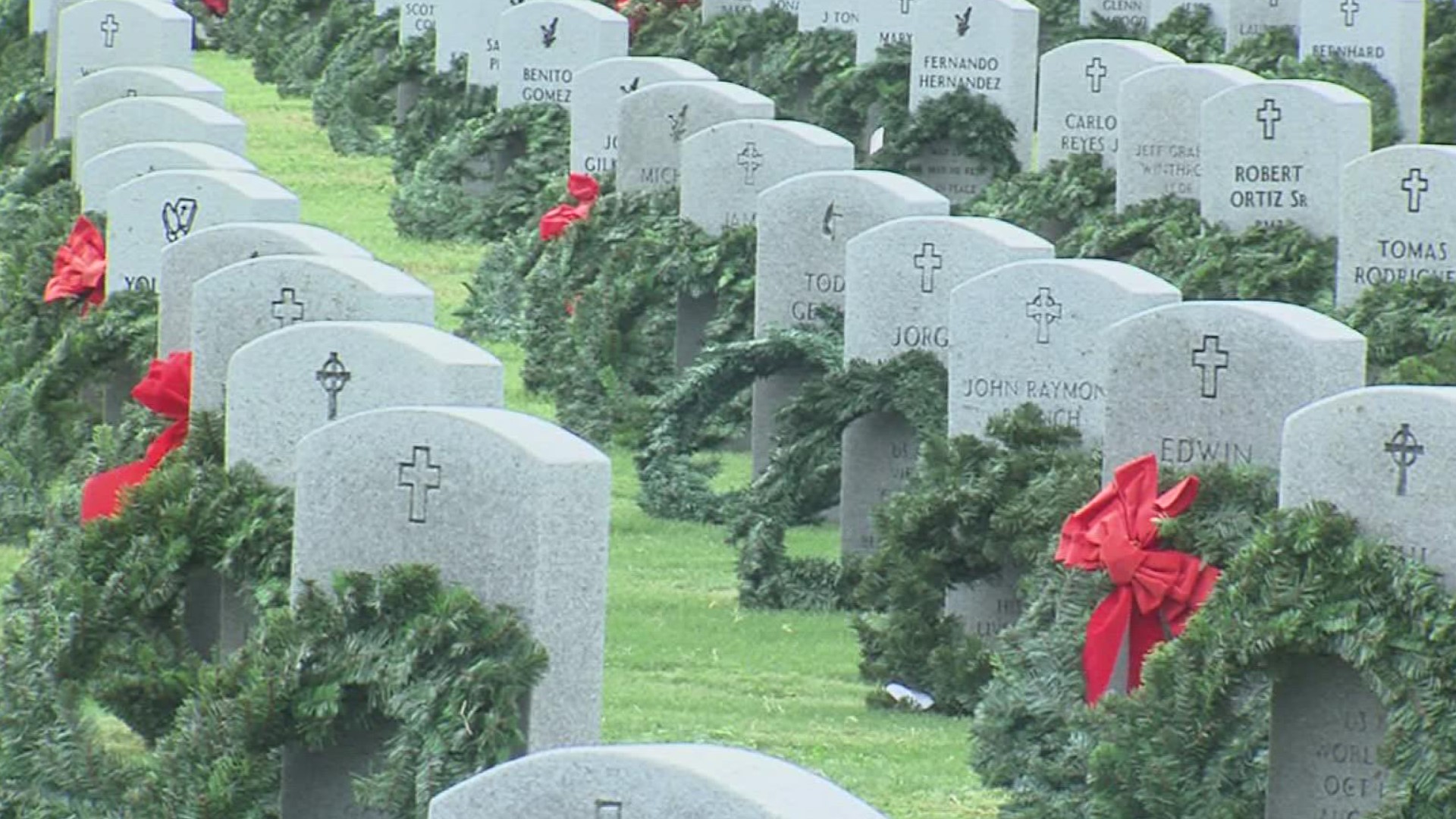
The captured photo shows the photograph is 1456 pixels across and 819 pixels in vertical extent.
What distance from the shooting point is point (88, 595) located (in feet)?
27.0

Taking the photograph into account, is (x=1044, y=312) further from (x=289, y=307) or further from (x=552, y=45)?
(x=552, y=45)

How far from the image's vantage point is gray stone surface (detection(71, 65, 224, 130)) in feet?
45.7

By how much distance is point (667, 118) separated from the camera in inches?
570

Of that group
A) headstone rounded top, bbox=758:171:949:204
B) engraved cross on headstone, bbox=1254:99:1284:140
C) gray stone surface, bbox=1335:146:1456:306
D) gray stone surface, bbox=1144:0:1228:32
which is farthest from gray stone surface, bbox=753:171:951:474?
gray stone surface, bbox=1144:0:1228:32

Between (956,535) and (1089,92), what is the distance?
227 inches

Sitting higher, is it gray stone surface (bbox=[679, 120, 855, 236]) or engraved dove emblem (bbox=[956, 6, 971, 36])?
engraved dove emblem (bbox=[956, 6, 971, 36])

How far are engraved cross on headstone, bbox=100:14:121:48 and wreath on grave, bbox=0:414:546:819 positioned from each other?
22.8ft

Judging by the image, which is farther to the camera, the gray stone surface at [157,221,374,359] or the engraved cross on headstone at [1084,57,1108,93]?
the engraved cross on headstone at [1084,57,1108,93]

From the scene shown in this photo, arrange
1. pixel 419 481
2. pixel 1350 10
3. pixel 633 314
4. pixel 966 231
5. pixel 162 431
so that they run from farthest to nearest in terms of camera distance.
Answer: pixel 1350 10
pixel 633 314
pixel 966 231
pixel 162 431
pixel 419 481

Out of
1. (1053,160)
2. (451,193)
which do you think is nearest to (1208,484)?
(1053,160)

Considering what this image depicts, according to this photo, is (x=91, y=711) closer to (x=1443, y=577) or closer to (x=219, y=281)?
(x=219, y=281)

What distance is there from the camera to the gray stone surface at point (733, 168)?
43.2 feet

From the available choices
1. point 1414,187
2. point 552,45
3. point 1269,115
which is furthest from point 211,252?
point 552,45

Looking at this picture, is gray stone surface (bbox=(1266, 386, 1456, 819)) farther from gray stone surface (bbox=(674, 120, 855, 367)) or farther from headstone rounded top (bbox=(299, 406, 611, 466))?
gray stone surface (bbox=(674, 120, 855, 367))
